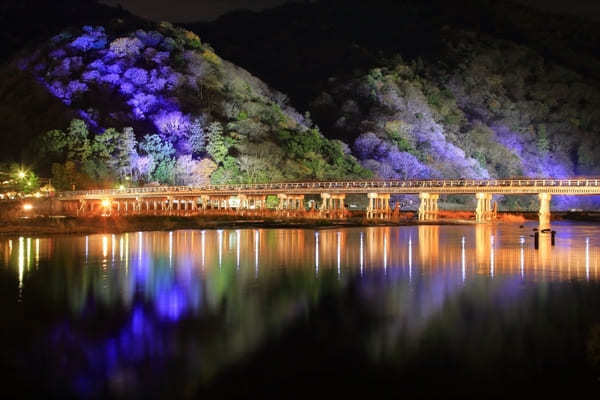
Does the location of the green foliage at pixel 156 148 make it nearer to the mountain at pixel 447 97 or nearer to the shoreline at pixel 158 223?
the shoreline at pixel 158 223

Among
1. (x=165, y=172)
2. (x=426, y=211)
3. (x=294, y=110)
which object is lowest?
(x=426, y=211)

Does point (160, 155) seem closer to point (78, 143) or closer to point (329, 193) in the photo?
point (78, 143)

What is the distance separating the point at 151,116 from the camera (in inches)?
4867

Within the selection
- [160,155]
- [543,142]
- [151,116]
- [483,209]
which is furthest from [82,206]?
[543,142]

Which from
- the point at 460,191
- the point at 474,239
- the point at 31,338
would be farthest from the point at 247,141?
the point at 31,338

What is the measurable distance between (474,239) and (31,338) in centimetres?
3856

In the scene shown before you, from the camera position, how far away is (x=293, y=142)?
364ft

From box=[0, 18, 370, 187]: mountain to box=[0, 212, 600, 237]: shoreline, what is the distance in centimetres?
2398

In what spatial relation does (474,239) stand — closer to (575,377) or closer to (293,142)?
(575,377)

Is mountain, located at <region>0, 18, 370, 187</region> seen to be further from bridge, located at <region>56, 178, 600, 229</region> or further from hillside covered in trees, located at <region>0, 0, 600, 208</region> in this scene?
bridge, located at <region>56, 178, 600, 229</region>

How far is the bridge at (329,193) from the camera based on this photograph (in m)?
65.7

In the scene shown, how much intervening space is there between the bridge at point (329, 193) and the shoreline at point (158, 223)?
10.3ft

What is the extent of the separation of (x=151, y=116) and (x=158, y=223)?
58.7m

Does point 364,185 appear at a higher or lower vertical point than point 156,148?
lower
